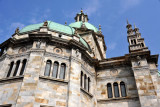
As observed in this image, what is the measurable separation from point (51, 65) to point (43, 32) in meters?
4.12

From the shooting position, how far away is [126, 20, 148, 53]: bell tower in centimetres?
2244

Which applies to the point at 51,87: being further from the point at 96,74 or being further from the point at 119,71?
the point at 119,71

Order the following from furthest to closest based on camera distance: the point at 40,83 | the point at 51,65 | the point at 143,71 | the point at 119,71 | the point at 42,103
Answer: the point at 119,71 → the point at 143,71 → the point at 51,65 → the point at 40,83 → the point at 42,103

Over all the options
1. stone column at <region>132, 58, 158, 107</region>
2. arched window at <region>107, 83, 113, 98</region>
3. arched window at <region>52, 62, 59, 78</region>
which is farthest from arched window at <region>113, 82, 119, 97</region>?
arched window at <region>52, 62, 59, 78</region>

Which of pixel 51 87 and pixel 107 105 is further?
pixel 107 105

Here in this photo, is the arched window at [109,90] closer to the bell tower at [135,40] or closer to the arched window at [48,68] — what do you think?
the bell tower at [135,40]

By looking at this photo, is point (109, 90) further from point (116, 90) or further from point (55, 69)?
point (55, 69)

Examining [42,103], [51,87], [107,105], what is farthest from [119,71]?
[42,103]

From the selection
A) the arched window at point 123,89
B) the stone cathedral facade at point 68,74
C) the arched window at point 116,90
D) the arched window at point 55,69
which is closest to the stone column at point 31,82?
the stone cathedral facade at point 68,74

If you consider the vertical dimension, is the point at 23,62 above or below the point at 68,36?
below

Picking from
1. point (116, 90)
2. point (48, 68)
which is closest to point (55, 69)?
point (48, 68)

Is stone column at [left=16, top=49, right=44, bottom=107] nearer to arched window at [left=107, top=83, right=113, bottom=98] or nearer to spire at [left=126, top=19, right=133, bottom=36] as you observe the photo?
arched window at [left=107, top=83, right=113, bottom=98]

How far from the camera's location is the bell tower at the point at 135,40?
22438mm

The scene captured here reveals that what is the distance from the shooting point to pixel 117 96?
20781 mm
